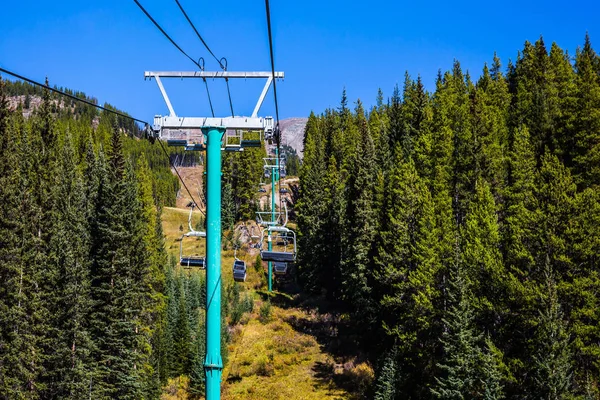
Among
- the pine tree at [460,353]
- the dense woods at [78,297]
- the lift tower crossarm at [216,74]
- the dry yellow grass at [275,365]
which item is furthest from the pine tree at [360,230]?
the lift tower crossarm at [216,74]

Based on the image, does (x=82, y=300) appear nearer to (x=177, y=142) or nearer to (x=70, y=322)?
(x=70, y=322)

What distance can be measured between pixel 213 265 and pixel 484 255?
25229mm

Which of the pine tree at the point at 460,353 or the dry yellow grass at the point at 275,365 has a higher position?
the pine tree at the point at 460,353

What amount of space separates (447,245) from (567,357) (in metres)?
10.3

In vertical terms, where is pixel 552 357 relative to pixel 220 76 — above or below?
below

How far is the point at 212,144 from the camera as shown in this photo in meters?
8.18

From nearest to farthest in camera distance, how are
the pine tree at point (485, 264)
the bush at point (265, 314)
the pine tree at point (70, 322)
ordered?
the pine tree at point (485, 264) < the pine tree at point (70, 322) < the bush at point (265, 314)

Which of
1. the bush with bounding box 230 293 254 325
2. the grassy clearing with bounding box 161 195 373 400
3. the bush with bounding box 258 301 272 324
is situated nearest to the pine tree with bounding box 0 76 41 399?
the grassy clearing with bounding box 161 195 373 400

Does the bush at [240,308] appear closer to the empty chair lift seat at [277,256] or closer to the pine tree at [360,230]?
the pine tree at [360,230]

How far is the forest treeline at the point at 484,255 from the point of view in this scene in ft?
86.3

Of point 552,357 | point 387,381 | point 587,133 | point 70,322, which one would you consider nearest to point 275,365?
point 387,381

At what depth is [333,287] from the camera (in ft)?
187

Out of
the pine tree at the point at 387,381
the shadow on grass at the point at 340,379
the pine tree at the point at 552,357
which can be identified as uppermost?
the pine tree at the point at 552,357

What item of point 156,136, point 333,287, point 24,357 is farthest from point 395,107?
point 156,136
